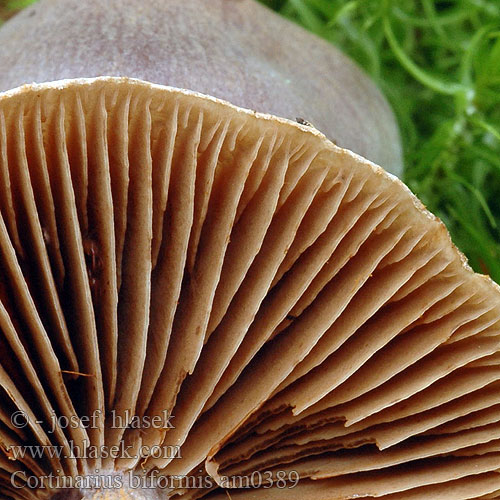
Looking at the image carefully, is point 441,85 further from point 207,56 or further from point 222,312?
point 222,312

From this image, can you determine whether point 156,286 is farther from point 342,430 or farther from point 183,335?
point 342,430

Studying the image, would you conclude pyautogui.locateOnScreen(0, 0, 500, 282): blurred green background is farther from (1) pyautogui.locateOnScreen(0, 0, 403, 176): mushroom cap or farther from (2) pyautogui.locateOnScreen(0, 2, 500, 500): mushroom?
(2) pyautogui.locateOnScreen(0, 2, 500, 500): mushroom

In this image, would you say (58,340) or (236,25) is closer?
(58,340)

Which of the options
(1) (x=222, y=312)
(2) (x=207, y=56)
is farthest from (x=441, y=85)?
(1) (x=222, y=312)

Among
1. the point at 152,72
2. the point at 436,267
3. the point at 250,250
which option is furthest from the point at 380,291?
the point at 152,72

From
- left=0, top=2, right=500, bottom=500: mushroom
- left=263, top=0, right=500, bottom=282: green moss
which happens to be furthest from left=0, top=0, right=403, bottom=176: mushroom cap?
left=0, top=2, right=500, bottom=500: mushroom

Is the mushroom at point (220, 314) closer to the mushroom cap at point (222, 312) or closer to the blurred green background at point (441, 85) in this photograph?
the mushroom cap at point (222, 312)

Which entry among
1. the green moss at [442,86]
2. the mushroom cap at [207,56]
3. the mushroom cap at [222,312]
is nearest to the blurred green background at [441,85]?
the green moss at [442,86]
